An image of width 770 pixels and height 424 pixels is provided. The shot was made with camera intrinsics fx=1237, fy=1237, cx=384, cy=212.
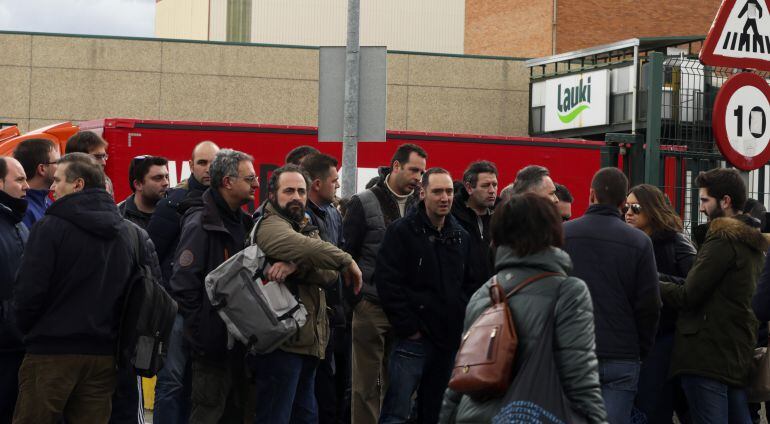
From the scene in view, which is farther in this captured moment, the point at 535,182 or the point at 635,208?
the point at 535,182

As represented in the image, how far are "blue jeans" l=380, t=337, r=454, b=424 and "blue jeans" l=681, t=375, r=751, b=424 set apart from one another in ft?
5.00

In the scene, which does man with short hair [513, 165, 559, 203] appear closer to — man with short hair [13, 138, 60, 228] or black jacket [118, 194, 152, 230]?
black jacket [118, 194, 152, 230]

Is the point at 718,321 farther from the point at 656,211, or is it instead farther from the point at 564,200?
the point at 564,200

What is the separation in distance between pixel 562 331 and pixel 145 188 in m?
4.66

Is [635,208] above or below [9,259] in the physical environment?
above

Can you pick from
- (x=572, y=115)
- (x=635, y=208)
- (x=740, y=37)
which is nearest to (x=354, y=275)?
(x=635, y=208)

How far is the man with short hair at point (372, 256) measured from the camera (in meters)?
8.39

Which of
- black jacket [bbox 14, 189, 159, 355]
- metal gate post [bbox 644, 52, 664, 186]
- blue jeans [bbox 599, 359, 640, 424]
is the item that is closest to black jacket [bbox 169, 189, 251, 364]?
black jacket [bbox 14, 189, 159, 355]

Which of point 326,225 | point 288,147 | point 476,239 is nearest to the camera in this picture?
point 476,239

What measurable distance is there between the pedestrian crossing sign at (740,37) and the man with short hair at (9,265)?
440 cm

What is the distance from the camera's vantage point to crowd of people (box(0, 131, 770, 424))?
6.61 metres

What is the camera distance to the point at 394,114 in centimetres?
2636

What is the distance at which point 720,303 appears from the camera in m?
7.64

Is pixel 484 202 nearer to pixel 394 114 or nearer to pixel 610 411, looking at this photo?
pixel 610 411
